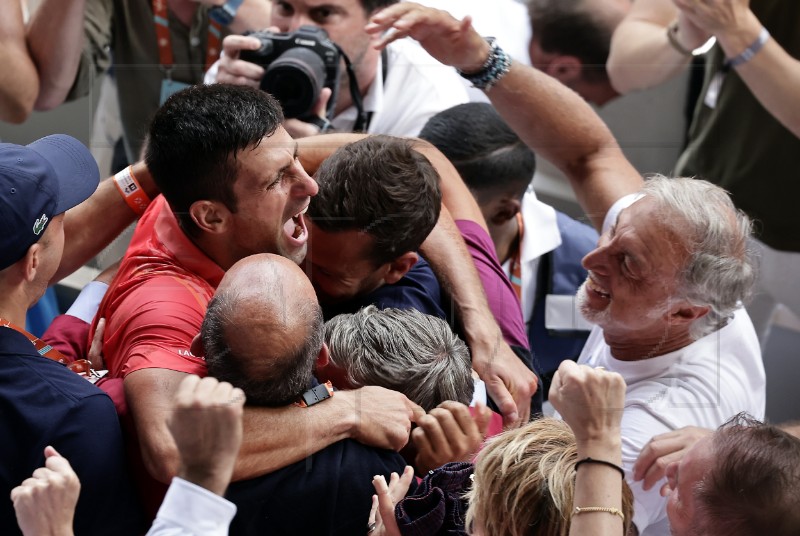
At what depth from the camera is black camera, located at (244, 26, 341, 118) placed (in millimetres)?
1668

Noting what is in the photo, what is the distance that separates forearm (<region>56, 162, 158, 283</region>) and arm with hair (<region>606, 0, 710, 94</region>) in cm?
119

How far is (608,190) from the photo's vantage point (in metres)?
1.80

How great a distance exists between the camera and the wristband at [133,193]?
4.98ft

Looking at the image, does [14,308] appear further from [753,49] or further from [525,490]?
[753,49]

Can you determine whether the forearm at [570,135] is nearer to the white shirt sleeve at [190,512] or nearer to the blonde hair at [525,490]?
the blonde hair at [525,490]

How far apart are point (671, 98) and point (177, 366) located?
151 cm

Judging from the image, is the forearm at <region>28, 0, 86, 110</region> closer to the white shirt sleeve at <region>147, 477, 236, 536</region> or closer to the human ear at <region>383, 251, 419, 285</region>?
the human ear at <region>383, 251, 419, 285</region>

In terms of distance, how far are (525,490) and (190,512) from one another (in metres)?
0.37

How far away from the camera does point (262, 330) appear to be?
3.69 ft

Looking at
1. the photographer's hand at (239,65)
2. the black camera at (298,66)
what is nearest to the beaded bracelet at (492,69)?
the black camera at (298,66)

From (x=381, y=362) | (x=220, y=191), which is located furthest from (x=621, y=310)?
(x=220, y=191)

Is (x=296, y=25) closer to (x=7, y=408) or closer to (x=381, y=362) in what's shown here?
(x=381, y=362)

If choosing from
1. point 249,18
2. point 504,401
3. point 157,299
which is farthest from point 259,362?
point 249,18

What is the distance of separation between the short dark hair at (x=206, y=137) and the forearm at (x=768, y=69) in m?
1.08
